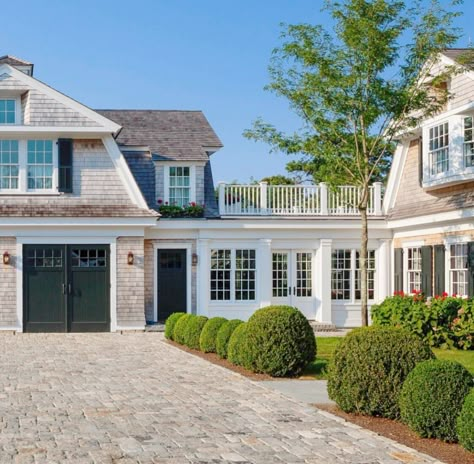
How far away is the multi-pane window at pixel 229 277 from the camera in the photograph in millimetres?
26531

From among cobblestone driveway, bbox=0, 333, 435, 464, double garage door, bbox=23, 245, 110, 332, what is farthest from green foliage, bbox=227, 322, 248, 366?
double garage door, bbox=23, 245, 110, 332

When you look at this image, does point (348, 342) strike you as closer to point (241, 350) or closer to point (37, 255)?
point (241, 350)

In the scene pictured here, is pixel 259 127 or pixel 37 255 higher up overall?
pixel 259 127

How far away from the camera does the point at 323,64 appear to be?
21.1 m

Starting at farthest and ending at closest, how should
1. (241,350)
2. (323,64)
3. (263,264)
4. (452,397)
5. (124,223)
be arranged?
(263,264), (124,223), (323,64), (241,350), (452,397)

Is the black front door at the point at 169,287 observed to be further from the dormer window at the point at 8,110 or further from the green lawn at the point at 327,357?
the green lawn at the point at 327,357

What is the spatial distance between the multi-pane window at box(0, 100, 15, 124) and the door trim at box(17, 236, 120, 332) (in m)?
3.36

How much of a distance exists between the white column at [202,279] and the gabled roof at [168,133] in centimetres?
272

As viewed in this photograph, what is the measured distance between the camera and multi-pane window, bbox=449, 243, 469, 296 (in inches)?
862

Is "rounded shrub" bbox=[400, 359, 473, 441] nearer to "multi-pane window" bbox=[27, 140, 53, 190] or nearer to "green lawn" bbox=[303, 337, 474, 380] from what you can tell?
"green lawn" bbox=[303, 337, 474, 380]

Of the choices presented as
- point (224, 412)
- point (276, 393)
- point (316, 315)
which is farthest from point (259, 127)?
point (224, 412)

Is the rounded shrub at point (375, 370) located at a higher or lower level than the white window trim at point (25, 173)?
lower

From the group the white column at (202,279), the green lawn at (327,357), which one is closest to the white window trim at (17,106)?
the white column at (202,279)

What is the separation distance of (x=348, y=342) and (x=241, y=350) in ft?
14.3
